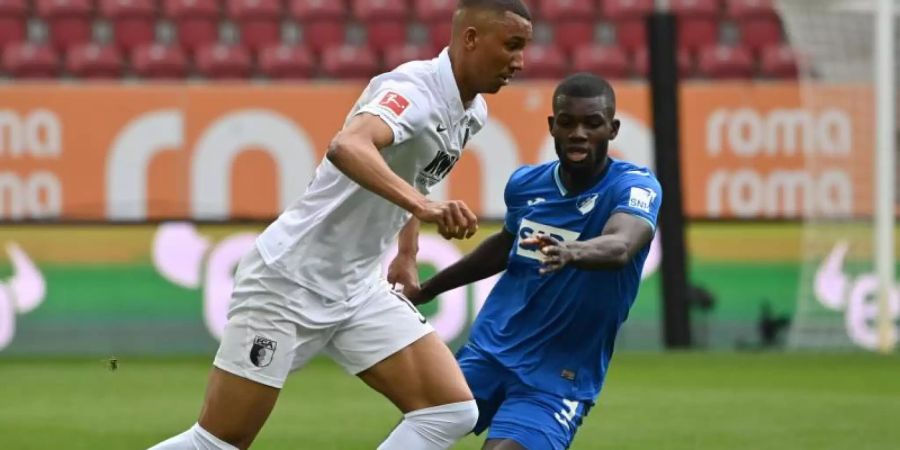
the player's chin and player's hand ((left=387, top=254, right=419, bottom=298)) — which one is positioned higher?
the player's chin

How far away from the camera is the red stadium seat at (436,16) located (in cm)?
1845

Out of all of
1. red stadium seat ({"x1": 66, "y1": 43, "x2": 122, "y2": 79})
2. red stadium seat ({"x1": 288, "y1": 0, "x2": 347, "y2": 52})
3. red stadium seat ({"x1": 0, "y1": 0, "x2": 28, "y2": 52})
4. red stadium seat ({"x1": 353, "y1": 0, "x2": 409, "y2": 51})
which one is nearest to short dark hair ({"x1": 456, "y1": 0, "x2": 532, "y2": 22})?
red stadium seat ({"x1": 66, "y1": 43, "x2": 122, "y2": 79})

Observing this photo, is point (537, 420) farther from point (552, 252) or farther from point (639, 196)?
point (552, 252)

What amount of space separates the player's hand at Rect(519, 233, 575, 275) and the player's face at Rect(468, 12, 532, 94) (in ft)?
2.30

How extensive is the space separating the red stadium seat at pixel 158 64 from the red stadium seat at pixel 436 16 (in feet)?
9.20

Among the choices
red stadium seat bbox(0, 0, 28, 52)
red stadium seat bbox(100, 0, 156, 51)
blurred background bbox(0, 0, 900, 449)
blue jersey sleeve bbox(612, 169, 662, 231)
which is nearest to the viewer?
blue jersey sleeve bbox(612, 169, 662, 231)

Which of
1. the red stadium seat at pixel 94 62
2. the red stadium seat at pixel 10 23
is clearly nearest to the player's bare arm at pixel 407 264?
the red stadium seat at pixel 94 62

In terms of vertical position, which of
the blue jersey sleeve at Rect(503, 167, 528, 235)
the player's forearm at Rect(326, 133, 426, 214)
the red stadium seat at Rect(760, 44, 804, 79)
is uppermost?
the player's forearm at Rect(326, 133, 426, 214)

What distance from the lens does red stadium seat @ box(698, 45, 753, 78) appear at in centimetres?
1812

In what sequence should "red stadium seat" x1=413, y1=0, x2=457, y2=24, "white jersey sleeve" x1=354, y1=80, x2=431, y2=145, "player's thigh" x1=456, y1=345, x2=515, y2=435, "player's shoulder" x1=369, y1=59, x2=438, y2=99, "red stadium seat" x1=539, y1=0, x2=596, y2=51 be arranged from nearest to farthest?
1. "white jersey sleeve" x1=354, y1=80, x2=431, y2=145
2. "player's shoulder" x1=369, y1=59, x2=438, y2=99
3. "player's thigh" x1=456, y1=345, x2=515, y2=435
4. "red stadium seat" x1=413, y1=0, x2=457, y2=24
5. "red stadium seat" x1=539, y1=0, x2=596, y2=51

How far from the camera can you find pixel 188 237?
14305mm

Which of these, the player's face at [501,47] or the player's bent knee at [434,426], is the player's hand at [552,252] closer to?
the player's face at [501,47]

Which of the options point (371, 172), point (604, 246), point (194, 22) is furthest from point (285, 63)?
point (371, 172)

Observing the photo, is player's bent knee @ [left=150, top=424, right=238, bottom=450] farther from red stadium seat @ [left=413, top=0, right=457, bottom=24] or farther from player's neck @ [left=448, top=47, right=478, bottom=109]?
red stadium seat @ [left=413, top=0, right=457, bottom=24]
